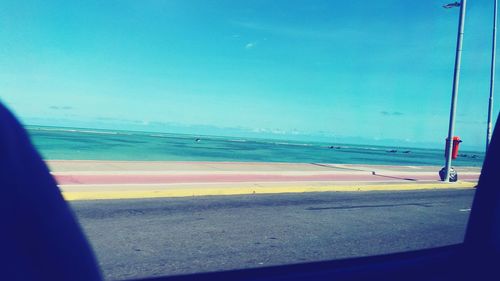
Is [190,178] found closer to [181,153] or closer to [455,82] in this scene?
[455,82]

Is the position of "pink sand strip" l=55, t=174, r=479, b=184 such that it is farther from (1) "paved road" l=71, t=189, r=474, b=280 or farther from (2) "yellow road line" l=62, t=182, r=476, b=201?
(1) "paved road" l=71, t=189, r=474, b=280

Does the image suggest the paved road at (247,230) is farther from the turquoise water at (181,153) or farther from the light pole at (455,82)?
the light pole at (455,82)

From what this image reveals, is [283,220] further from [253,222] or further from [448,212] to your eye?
[448,212]

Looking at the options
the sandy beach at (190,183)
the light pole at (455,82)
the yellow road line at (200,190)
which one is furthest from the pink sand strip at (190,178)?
the light pole at (455,82)

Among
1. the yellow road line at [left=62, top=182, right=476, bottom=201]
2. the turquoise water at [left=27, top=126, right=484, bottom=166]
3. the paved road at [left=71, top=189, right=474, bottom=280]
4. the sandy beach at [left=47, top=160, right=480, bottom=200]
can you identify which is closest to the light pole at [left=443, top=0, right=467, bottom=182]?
the sandy beach at [left=47, top=160, right=480, bottom=200]

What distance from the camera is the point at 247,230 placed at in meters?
6.01

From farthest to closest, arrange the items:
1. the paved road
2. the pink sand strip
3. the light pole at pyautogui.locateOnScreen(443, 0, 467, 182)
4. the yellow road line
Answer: the light pole at pyautogui.locateOnScreen(443, 0, 467, 182) < the pink sand strip < the yellow road line < the paved road

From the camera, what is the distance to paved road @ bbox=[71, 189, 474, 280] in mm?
4527

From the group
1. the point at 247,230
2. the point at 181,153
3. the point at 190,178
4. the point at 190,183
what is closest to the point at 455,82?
the point at 190,178

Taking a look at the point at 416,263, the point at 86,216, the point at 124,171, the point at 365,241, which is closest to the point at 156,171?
the point at 124,171

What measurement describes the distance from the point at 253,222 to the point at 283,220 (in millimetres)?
602

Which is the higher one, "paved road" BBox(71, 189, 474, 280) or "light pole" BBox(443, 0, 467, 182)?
"light pole" BBox(443, 0, 467, 182)

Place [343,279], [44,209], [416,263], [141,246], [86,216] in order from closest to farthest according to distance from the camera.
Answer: [44,209] → [343,279] → [416,263] → [141,246] → [86,216]

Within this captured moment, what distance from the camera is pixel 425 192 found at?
12.4m
